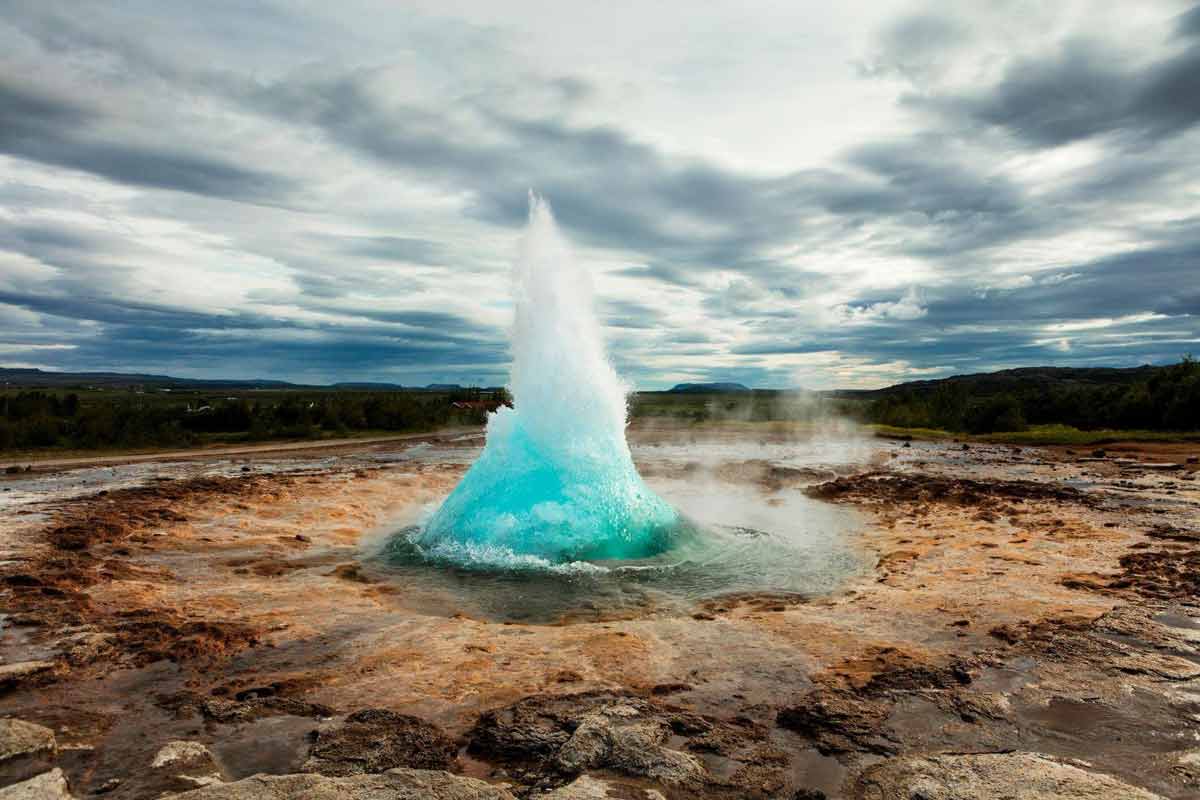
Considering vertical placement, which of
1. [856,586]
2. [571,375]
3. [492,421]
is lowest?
[856,586]

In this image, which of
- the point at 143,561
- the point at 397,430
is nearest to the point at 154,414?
the point at 397,430

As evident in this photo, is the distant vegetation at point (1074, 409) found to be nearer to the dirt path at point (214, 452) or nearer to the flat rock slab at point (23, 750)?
the dirt path at point (214, 452)

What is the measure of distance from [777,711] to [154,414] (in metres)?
37.9

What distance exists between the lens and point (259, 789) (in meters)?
3.30

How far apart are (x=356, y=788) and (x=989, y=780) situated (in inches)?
131

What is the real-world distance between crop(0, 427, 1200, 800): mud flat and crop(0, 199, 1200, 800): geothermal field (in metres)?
0.03

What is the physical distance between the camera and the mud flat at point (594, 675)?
140 inches

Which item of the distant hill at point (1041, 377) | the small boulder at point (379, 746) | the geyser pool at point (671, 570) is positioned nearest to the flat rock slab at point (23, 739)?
the small boulder at point (379, 746)

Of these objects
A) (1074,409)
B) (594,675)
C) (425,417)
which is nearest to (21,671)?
(594,675)

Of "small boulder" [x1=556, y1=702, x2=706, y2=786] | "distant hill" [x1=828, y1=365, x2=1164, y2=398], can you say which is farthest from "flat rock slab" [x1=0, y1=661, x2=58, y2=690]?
"distant hill" [x1=828, y1=365, x2=1164, y2=398]

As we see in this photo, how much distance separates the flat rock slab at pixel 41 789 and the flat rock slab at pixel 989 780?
4122mm

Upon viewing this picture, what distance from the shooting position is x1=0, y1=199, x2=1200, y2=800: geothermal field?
11.9 ft

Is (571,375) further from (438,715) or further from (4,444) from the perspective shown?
(4,444)

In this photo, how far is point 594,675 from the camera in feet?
16.2
